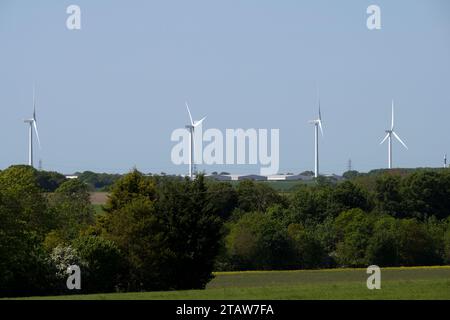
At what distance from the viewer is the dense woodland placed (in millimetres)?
56359

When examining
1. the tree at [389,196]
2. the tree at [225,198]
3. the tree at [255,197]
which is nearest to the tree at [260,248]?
the tree at [225,198]

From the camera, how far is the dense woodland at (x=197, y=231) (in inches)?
2219

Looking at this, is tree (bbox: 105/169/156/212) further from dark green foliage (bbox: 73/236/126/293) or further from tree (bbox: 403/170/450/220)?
tree (bbox: 403/170/450/220)

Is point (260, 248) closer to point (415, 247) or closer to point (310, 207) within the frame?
point (415, 247)

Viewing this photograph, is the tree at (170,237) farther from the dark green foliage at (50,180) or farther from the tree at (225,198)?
the dark green foliage at (50,180)

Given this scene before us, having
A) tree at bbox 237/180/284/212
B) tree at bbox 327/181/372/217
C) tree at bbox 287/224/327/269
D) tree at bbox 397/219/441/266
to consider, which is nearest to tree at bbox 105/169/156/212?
tree at bbox 287/224/327/269

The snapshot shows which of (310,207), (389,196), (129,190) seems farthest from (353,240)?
(129,190)

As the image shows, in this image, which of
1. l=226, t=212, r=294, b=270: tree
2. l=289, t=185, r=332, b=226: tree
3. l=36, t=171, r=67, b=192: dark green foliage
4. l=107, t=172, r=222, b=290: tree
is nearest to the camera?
l=107, t=172, r=222, b=290: tree

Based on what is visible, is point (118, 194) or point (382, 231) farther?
point (382, 231)
